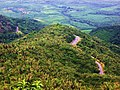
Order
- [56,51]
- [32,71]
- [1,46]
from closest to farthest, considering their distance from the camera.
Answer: [32,71]
[1,46]
[56,51]

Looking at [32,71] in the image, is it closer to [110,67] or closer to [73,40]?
[110,67]

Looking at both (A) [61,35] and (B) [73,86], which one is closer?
(B) [73,86]

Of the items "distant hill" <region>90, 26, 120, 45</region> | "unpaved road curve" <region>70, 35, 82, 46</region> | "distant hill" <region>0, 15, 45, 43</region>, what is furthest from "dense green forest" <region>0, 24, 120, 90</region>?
"distant hill" <region>90, 26, 120, 45</region>

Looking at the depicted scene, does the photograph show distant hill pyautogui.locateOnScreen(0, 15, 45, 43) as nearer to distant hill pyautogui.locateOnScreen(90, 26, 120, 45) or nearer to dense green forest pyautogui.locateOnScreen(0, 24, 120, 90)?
distant hill pyautogui.locateOnScreen(90, 26, 120, 45)

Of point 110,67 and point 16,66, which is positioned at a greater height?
point 16,66

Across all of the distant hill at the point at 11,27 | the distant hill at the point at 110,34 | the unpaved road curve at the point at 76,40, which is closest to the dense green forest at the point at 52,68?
the unpaved road curve at the point at 76,40

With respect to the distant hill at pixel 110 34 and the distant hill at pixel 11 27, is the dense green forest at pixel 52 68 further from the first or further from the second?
the distant hill at pixel 110 34

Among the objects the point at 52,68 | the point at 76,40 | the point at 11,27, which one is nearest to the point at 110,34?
the point at 11,27

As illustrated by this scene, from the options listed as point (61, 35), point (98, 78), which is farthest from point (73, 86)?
point (61, 35)
